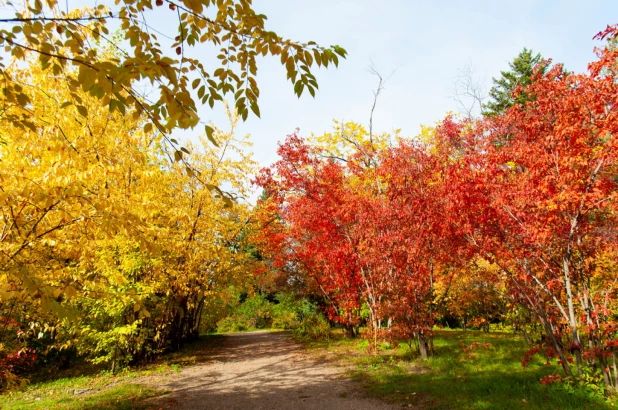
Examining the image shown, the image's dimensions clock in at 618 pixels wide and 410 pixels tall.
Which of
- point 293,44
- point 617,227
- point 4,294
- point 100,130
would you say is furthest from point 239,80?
point 617,227

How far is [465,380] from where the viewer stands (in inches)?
254

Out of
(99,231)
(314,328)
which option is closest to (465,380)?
(99,231)

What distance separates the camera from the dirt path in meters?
6.14

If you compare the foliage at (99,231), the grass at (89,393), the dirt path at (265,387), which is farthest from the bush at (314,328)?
the grass at (89,393)

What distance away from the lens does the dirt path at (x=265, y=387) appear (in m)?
6.14

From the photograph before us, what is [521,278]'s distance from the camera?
6.04 metres

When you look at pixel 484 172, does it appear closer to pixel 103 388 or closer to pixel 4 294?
pixel 4 294

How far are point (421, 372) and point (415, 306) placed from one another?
4.96ft

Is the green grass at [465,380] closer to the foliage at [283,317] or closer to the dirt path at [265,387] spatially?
the dirt path at [265,387]

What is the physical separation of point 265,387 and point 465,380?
3975 mm

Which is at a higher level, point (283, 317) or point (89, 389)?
point (283, 317)

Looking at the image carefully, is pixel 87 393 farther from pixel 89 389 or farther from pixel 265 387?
pixel 265 387

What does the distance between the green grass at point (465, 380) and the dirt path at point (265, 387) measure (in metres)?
0.55

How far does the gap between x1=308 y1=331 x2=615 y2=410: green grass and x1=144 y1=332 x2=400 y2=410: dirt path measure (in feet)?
1.80
